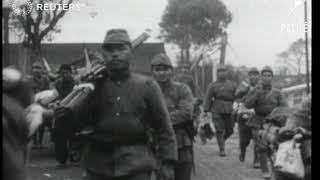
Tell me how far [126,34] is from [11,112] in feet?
3.98

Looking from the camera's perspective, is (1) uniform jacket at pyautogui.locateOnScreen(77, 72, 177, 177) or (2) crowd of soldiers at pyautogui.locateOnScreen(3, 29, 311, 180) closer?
(2) crowd of soldiers at pyautogui.locateOnScreen(3, 29, 311, 180)

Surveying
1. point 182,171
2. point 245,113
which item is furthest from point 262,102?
point 182,171

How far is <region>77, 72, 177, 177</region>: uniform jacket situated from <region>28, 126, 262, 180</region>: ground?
7.33 ft

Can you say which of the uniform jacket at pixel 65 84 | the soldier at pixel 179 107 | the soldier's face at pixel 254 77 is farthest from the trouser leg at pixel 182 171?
the soldier's face at pixel 254 77

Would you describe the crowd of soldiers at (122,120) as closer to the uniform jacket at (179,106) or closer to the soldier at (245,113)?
the uniform jacket at (179,106)

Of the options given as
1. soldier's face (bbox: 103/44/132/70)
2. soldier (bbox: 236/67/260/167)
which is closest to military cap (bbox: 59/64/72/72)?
soldier's face (bbox: 103/44/132/70)

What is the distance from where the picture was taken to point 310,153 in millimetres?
4273

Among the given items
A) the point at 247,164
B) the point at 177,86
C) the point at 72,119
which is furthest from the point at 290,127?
the point at 247,164

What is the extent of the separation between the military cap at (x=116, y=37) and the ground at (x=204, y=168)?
2453 mm

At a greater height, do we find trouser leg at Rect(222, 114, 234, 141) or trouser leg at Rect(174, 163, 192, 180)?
trouser leg at Rect(222, 114, 234, 141)

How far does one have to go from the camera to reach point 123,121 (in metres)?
3.54

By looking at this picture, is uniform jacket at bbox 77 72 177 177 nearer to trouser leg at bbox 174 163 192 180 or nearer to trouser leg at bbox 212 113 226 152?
trouser leg at bbox 174 163 192 180

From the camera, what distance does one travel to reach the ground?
6.52 metres

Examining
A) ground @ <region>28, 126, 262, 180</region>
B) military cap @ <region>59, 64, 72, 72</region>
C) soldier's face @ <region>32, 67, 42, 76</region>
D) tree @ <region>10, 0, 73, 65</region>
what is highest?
tree @ <region>10, 0, 73, 65</region>
